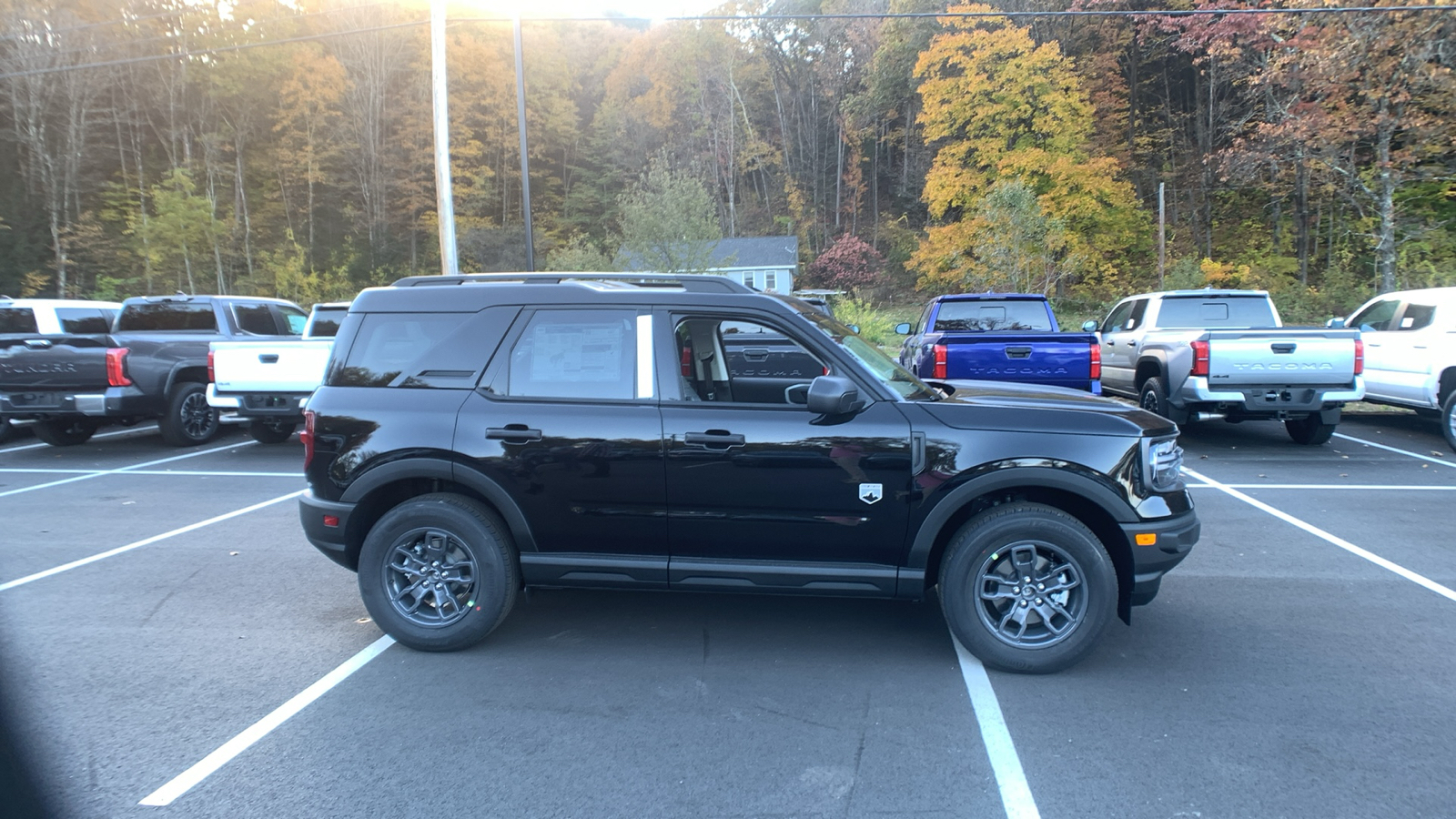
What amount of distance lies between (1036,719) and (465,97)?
53.2 meters

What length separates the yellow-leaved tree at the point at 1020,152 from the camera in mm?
34312

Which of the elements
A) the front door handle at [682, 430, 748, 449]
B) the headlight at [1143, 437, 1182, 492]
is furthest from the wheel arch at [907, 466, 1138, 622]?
the front door handle at [682, 430, 748, 449]

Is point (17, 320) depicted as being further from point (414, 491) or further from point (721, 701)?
point (721, 701)

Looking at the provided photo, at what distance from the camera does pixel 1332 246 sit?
3012cm

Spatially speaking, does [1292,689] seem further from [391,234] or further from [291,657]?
[391,234]

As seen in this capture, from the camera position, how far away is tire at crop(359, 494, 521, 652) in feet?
14.2

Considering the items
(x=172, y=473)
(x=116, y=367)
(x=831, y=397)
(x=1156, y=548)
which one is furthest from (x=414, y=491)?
(x=116, y=367)

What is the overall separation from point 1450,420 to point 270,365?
45.3 feet

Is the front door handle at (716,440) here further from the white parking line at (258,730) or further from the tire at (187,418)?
the tire at (187,418)

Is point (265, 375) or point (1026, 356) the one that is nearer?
point (1026, 356)

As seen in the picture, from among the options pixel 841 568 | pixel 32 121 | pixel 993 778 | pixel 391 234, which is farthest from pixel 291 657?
pixel 391 234

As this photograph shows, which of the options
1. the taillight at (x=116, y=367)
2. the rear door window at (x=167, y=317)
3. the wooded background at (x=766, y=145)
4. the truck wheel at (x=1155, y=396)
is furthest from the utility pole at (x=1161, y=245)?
the taillight at (x=116, y=367)

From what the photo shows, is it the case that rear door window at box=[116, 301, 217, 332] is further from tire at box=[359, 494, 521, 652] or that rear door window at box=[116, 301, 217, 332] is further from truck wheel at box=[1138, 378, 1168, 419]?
truck wheel at box=[1138, 378, 1168, 419]

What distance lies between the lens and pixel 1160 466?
13.5 feet
